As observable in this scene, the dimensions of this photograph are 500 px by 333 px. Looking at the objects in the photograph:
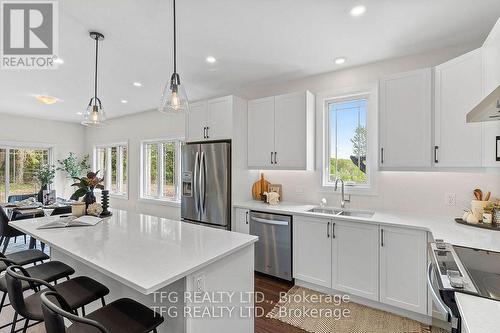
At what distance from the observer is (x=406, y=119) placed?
8.05ft

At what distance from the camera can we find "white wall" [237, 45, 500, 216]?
2.45m

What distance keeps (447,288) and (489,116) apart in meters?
1.17

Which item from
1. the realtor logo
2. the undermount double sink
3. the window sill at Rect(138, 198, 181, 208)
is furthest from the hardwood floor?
the realtor logo

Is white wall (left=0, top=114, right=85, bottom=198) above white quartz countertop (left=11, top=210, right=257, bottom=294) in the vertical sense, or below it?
above

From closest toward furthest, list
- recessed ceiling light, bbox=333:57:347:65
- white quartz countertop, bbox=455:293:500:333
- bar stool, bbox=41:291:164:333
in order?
white quartz countertop, bbox=455:293:500:333, bar stool, bbox=41:291:164:333, recessed ceiling light, bbox=333:57:347:65

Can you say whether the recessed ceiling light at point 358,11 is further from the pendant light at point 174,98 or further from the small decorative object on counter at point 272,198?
the small decorative object on counter at point 272,198

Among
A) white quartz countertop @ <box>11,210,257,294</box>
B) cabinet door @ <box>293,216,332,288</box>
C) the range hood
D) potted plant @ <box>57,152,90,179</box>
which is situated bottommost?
cabinet door @ <box>293,216,332,288</box>

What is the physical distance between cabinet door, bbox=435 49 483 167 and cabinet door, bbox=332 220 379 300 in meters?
0.99

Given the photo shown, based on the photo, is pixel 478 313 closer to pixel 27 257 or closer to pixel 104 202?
pixel 104 202

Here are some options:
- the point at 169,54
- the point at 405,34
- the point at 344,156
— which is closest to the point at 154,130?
the point at 169,54

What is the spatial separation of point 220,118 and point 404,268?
2828mm

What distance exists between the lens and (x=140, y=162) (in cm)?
549

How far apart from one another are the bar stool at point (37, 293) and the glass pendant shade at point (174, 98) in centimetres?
140

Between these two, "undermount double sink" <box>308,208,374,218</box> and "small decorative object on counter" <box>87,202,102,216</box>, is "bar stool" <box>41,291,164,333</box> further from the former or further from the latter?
"undermount double sink" <box>308,208,374,218</box>
